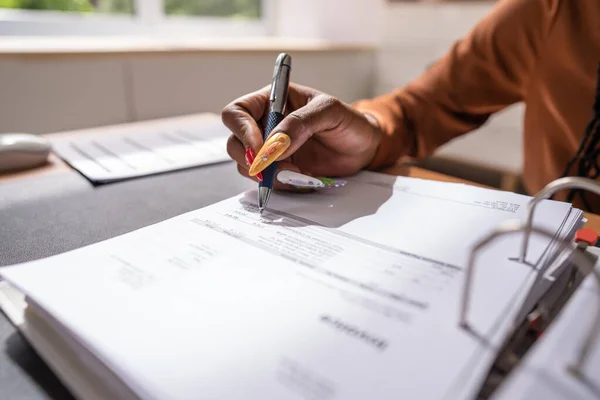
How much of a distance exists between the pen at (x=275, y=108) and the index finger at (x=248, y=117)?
1cm

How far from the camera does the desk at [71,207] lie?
32cm

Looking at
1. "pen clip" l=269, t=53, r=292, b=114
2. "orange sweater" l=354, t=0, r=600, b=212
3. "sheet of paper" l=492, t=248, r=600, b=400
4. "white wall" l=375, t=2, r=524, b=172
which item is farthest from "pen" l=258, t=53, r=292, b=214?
"white wall" l=375, t=2, r=524, b=172

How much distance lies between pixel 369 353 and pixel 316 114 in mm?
339

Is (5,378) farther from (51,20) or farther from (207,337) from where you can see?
(51,20)

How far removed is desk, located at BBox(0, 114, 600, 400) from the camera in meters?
0.32

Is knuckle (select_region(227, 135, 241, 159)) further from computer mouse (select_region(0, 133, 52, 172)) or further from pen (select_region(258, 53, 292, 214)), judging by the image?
computer mouse (select_region(0, 133, 52, 172))

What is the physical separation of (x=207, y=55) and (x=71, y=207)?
0.98 metres

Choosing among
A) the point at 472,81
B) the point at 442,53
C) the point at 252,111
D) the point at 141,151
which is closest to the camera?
the point at 252,111

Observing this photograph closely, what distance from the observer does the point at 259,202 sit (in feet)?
1.57

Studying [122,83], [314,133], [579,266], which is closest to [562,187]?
[579,266]

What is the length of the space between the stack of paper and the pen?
0.05 meters

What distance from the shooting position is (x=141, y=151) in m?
0.75

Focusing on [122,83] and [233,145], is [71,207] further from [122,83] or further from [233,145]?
[122,83]

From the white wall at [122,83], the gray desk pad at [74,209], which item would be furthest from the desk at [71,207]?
the white wall at [122,83]
